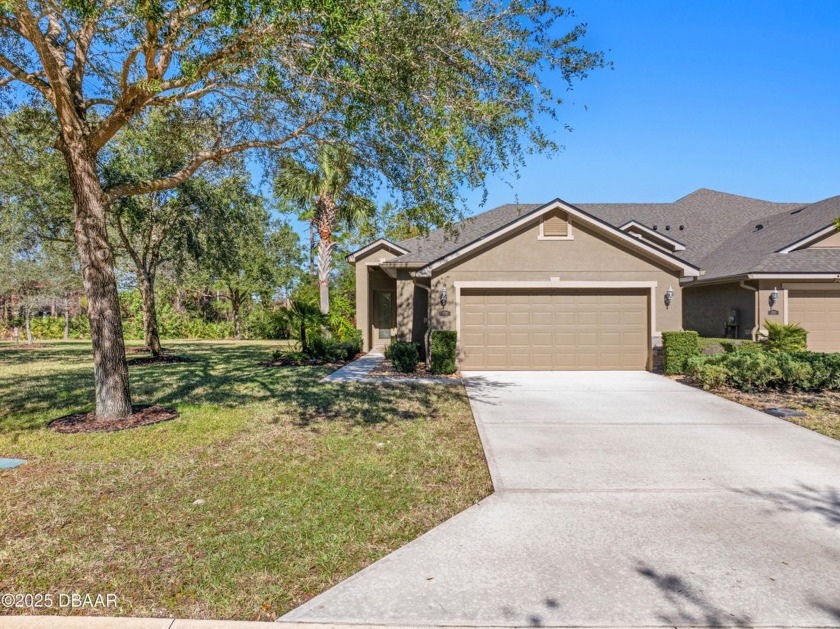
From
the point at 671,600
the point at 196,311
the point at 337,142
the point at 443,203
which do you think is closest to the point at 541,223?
the point at 443,203

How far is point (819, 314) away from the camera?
46.5 ft

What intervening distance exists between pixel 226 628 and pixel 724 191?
86.7 ft

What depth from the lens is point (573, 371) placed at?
41.9 feet

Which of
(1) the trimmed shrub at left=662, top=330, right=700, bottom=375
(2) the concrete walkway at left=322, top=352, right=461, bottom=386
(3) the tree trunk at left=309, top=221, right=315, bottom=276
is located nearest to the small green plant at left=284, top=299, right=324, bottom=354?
(2) the concrete walkway at left=322, top=352, right=461, bottom=386

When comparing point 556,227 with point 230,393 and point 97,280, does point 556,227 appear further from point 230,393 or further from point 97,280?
point 97,280

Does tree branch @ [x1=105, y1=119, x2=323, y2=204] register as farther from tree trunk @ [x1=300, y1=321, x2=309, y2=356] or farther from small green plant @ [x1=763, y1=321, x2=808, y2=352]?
small green plant @ [x1=763, y1=321, x2=808, y2=352]

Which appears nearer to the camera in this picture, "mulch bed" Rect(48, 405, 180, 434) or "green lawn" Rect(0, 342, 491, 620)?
"green lawn" Rect(0, 342, 491, 620)

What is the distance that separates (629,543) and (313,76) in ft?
20.5

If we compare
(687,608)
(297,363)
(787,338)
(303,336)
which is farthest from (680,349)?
(303,336)

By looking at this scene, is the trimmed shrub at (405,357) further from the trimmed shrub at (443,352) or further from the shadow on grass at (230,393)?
the shadow on grass at (230,393)

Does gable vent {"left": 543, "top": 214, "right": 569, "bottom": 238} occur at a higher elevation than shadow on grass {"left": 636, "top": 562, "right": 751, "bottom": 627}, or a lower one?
higher

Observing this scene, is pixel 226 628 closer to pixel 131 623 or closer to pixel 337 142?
pixel 131 623

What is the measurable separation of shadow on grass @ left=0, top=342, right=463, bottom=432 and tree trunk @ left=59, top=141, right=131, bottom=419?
1.07m

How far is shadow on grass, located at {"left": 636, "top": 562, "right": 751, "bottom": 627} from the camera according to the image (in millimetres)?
2725
